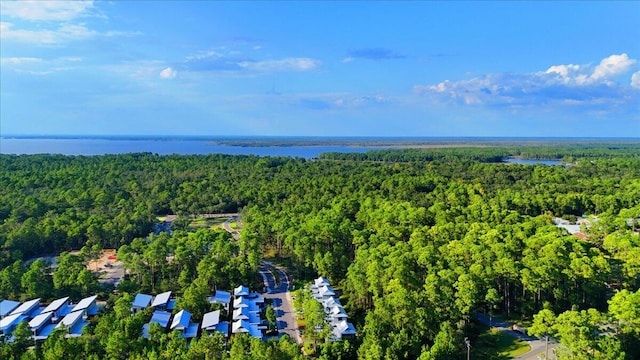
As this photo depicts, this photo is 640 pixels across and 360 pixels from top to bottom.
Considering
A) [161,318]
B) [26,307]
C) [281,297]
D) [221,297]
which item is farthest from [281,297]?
[26,307]

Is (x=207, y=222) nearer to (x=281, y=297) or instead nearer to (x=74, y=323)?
(x=281, y=297)

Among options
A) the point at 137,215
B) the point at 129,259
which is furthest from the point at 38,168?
the point at 129,259

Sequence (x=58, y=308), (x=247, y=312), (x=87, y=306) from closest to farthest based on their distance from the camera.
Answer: (x=247, y=312)
(x=87, y=306)
(x=58, y=308)

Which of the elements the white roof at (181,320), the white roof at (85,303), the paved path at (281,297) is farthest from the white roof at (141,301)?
the paved path at (281,297)

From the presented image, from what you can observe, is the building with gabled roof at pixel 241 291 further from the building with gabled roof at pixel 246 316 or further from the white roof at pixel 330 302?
the white roof at pixel 330 302

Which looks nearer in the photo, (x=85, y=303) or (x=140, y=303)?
(x=85, y=303)

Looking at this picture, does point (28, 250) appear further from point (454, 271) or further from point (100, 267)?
point (454, 271)
